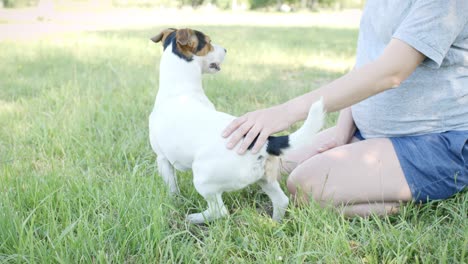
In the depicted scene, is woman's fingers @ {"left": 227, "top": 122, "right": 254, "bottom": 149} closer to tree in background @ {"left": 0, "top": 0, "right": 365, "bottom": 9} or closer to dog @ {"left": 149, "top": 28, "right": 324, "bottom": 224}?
dog @ {"left": 149, "top": 28, "right": 324, "bottom": 224}

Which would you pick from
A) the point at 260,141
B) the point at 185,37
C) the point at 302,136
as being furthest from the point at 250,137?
the point at 185,37

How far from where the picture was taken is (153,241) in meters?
1.84

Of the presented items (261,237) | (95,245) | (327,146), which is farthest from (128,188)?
(327,146)

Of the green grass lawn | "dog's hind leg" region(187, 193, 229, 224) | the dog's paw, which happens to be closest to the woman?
the green grass lawn

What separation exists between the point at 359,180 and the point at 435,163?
0.35m

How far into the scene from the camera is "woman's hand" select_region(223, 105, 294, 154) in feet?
6.26

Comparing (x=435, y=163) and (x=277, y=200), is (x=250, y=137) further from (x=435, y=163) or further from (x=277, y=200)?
(x=435, y=163)

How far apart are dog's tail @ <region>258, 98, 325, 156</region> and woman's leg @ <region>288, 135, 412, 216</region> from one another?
356 millimetres

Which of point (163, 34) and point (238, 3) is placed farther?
point (238, 3)

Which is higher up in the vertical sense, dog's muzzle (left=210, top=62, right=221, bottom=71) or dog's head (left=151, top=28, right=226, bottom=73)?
dog's head (left=151, top=28, right=226, bottom=73)

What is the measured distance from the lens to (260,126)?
75.2 inches

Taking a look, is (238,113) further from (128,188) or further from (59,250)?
(59,250)

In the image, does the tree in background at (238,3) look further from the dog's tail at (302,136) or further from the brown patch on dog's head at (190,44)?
the dog's tail at (302,136)

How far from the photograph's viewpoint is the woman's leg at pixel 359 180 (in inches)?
83.7
